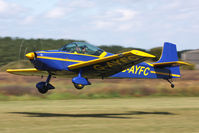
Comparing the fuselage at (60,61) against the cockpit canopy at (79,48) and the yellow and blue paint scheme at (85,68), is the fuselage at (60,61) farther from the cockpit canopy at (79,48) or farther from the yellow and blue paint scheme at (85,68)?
the cockpit canopy at (79,48)

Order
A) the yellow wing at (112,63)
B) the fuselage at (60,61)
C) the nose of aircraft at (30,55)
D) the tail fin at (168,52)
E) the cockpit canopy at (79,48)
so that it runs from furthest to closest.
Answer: the tail fin at (168,52) < the cockpit canopy at (79,48) < the fuselage at (60,61) < the nose of aircraft at (30,55) < the yellow wing at (112,63)

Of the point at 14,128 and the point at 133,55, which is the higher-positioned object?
the point at 133,55

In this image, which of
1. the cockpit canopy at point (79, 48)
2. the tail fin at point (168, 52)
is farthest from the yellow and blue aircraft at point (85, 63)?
the tail fin at point (168, 52)

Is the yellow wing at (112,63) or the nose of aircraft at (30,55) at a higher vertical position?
the nose of aircraft at (30,55)

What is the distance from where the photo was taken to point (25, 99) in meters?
26.0

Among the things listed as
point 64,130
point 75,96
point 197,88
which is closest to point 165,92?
point 197,88

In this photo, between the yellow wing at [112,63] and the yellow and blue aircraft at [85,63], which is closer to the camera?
the yellow wing at [112,63]

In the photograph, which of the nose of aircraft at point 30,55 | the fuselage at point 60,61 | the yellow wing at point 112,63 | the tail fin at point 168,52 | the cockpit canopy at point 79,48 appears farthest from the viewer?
the tail fin at point 168,52

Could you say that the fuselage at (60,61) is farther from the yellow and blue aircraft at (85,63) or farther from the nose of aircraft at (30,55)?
the nose of aircraft at (30,55)

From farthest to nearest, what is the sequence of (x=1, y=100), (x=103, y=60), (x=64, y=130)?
(x=1, y=100)
(x=103, y=60)
(x=64, y=130)

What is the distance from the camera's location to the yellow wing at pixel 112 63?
42.0ft

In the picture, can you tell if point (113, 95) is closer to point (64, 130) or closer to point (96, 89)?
point (96, 89)

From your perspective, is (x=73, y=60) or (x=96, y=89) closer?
(x=73, y=60)

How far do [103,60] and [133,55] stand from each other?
1.40 meters
